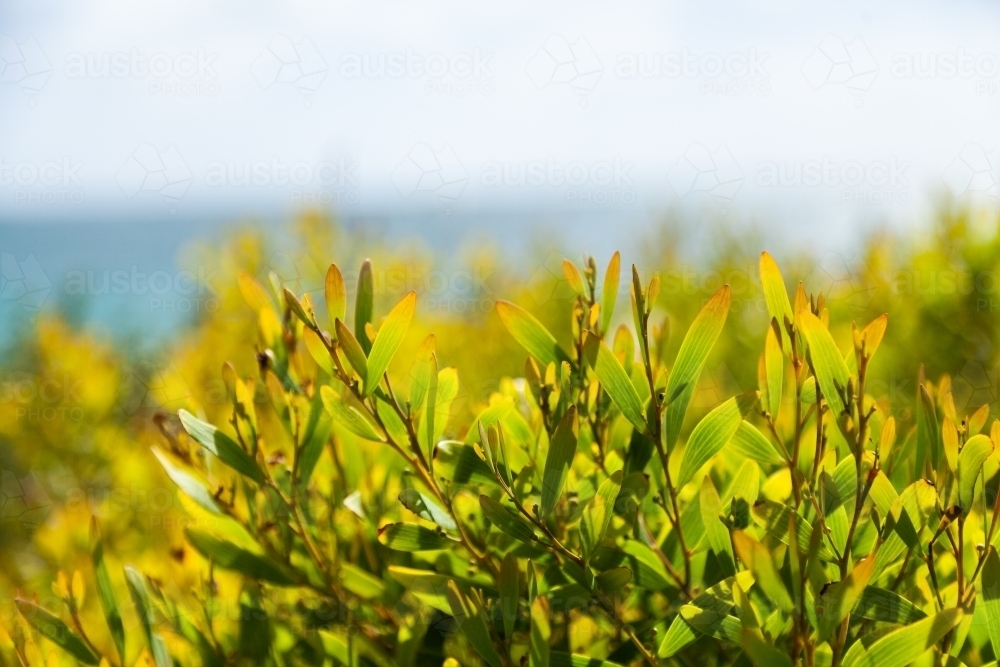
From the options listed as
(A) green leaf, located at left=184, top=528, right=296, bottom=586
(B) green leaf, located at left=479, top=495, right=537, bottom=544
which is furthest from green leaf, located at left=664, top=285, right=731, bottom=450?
(A) green leaf, located at left=184, top=528, right=296, bottom=586

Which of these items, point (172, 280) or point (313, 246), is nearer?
point (172, 280)

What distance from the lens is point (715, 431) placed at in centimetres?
53

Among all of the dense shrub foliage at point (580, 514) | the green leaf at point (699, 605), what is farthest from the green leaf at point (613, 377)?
the green leaf at point (699, 605)

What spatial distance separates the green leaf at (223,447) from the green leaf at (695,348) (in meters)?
0.32

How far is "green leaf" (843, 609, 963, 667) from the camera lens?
41 centimetres

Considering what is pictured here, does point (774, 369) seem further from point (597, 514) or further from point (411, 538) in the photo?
point (411, 538)

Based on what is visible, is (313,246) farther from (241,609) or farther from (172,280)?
(241,609)

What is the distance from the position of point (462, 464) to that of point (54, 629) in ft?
1.13

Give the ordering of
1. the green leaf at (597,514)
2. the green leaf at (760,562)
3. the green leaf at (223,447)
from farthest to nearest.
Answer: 1. the green leaf at (223,447)
2. the green leaf at (597,514)
3. the green leaf at (760,562)

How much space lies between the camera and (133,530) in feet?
5.25

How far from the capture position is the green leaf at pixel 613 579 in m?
0.49

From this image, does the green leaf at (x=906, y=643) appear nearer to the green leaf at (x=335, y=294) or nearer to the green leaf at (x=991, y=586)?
the green leaf at (x=991, y=586)

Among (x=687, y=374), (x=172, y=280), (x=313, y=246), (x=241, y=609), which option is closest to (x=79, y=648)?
(x=241, y=609)

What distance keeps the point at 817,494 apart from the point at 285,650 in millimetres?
451
